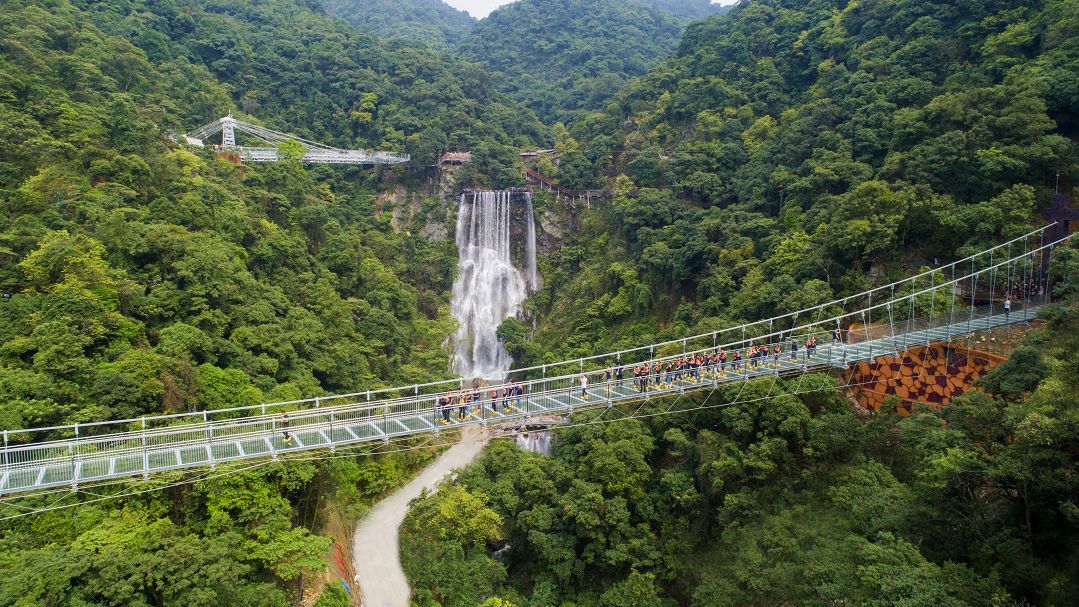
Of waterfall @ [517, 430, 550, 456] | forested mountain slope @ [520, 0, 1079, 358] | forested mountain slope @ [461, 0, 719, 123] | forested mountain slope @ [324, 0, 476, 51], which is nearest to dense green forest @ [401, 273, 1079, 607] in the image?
waterfall @ [517, 430, 550, 456]

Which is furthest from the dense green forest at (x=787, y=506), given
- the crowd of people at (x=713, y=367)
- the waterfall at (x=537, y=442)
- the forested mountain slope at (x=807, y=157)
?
the forested mountain slope at (x=807, y=157)

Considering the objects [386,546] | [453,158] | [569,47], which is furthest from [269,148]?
[569,47]

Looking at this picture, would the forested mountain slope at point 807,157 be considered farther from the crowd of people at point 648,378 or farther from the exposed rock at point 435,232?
the exposed rock at point 435,232

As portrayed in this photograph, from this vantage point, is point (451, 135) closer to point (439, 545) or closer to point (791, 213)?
point (791, 213)

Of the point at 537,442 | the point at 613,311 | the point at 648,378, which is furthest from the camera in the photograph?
the point at 613,311

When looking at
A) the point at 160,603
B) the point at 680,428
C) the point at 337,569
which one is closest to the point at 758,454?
the point at 680,428

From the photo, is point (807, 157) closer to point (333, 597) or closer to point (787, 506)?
point (787, 506)

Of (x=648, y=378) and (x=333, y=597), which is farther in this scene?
(x=333, y=597)

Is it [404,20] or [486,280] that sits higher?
[404,20]
